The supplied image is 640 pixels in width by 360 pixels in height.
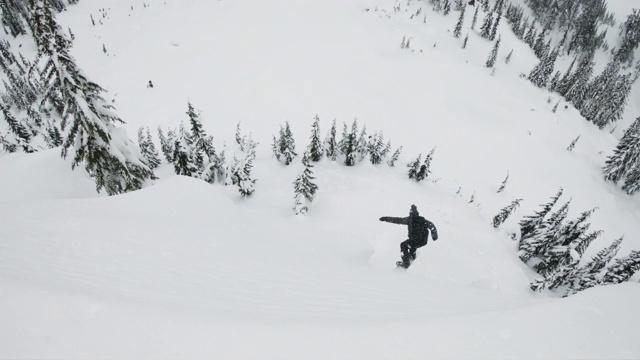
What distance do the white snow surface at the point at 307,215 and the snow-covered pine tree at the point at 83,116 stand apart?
78.7 inches

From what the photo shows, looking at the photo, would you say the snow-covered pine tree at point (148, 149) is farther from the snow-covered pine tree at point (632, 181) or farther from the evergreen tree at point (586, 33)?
the evergreen tree at point (586, 33)

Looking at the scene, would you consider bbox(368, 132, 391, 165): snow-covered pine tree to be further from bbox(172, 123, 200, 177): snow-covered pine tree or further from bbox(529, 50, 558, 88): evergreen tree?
bbox(529, 50, 558, 88): evergreen tree

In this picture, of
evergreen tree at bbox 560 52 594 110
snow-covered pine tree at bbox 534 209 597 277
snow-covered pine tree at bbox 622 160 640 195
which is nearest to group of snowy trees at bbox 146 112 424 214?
snow-covered pine tree at bbox 534 209 597 277

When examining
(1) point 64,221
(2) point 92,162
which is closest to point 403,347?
(1) point 64,221

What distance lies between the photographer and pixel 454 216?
1841 cm

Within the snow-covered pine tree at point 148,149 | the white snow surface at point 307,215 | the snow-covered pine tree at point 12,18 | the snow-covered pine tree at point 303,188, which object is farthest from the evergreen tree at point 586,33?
the snow-covered pine tree at point 12,18

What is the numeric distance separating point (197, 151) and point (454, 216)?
18.6 metres

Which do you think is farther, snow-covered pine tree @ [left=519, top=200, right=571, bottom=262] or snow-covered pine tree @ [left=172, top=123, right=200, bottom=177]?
snow-covered pine tree @ [left=172, top=123, right=200, bottom=177]

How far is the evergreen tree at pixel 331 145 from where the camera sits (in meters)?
24.2

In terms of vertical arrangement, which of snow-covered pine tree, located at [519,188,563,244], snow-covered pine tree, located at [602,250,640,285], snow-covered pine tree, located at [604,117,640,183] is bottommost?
snow-covered pine tree, located at [604,117,640,183]

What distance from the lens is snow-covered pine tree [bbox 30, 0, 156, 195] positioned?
9.57 m

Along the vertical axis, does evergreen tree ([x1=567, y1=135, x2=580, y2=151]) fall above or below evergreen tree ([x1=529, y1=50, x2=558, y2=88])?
below

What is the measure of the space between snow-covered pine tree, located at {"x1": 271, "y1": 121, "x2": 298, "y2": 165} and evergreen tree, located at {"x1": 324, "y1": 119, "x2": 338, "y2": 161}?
2.74 metres

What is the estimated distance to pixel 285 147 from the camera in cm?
2420
